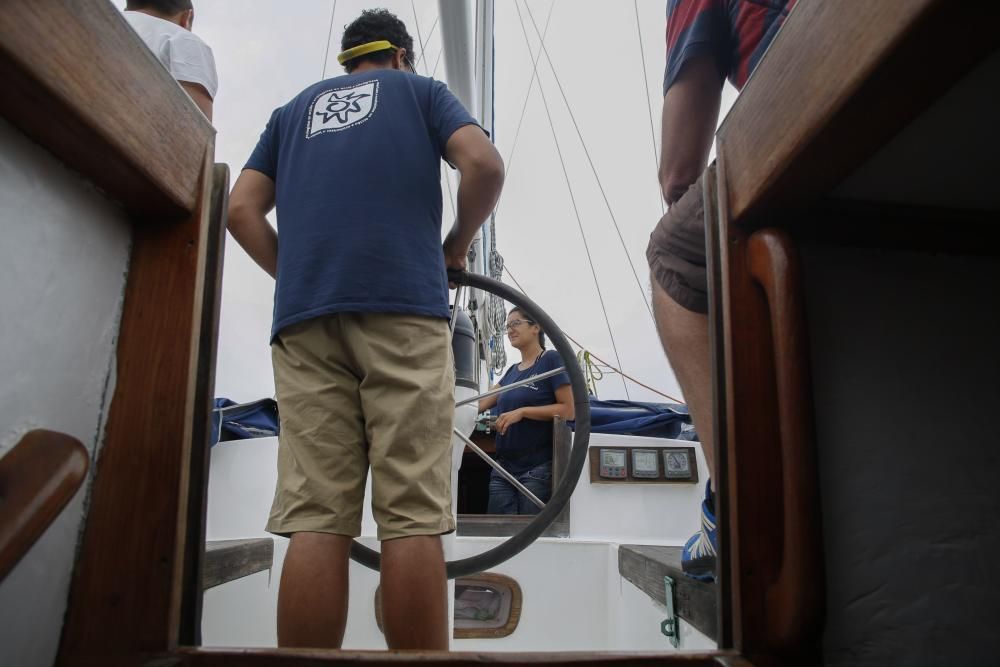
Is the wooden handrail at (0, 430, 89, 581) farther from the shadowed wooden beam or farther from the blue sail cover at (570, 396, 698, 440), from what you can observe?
the blue sail cover at (570, 396, 698, 440)

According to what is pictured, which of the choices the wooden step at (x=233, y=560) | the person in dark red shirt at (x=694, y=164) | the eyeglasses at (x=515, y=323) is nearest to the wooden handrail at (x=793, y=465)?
the person in dark red shirt at (x=694, y=164)

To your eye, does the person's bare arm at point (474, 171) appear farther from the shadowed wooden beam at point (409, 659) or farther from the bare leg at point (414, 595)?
the shadowed wooden beam at point (409, 659)

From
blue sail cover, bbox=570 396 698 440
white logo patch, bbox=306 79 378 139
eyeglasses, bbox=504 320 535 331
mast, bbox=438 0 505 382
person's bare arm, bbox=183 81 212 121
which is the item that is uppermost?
mast, bbox=438 0 505 382

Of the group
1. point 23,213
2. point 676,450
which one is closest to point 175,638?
point 23,213

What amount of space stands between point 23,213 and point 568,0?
24.6ft

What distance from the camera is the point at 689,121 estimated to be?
A: 76 centimetres

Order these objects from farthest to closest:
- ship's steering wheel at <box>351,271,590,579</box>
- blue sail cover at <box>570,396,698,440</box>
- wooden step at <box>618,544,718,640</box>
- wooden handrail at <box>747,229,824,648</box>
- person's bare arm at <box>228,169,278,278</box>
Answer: blue sail cover at <box>570,396,698,440</box> < ship's steering wheel at <box>351,271,590,579</box> < person's bare arm at <box>228,169,278,278</box> < wooden step at <box>618,544,718,640</box> < wooden handrail at <box>747,229,824,648</box>

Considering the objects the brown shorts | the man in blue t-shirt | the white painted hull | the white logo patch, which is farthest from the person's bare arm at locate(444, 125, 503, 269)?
the white painted hull

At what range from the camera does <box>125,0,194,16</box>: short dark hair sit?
1015mm

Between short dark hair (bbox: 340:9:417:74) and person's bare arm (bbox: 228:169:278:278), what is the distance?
0.24 metres

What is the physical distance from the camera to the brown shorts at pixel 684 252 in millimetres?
688

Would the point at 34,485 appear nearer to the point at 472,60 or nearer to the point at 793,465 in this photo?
the point at 793,465

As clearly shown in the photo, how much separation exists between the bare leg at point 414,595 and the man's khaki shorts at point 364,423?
19mm

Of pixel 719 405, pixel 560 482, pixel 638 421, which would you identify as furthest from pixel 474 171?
pixel 638 421
